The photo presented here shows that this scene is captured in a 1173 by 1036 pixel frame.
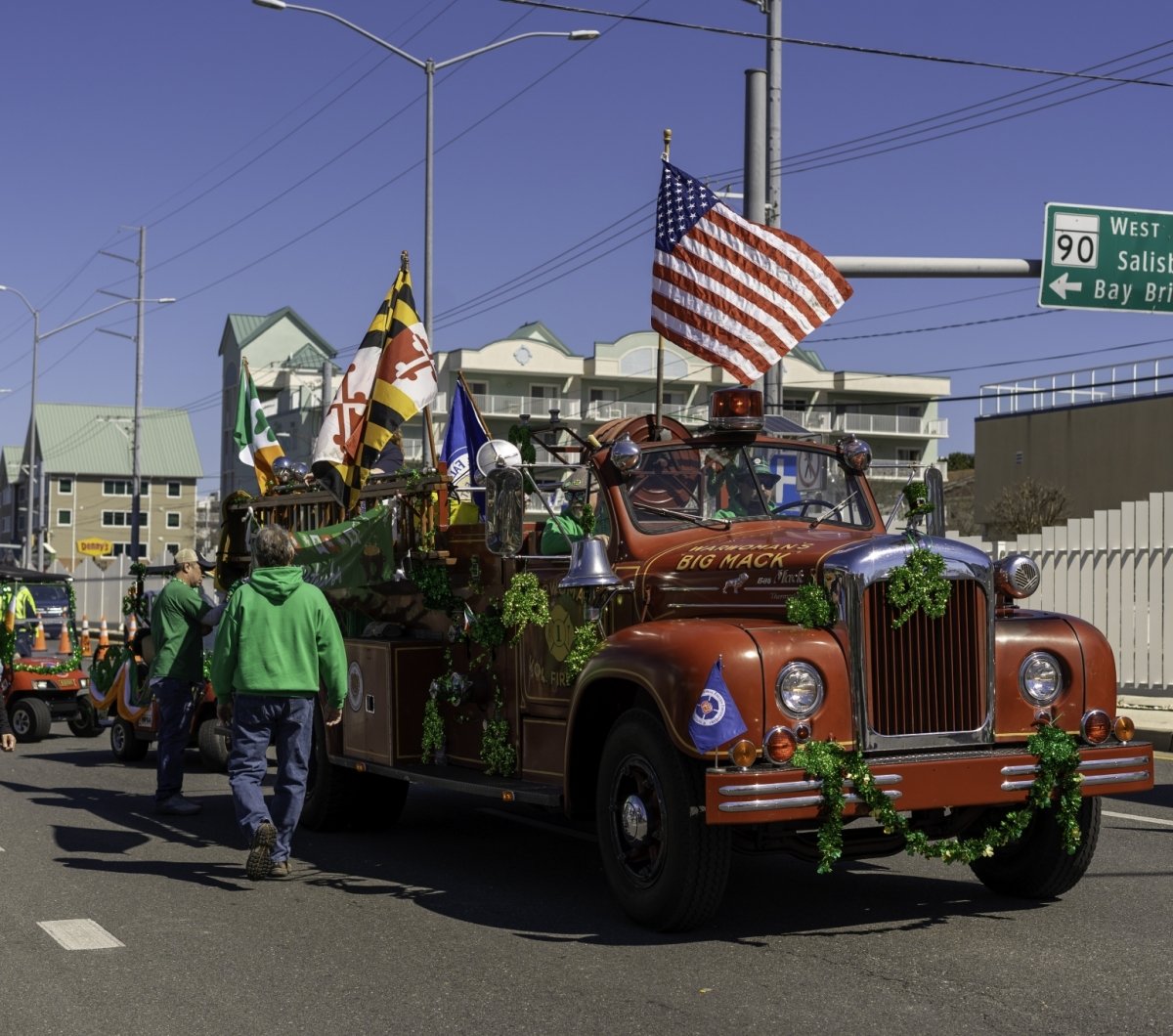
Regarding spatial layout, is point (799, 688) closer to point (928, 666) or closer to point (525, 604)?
point (928, 666)

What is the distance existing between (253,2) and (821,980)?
2112 centimetres

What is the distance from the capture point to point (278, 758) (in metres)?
8.77

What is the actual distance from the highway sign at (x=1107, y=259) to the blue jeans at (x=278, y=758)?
39.9 feet

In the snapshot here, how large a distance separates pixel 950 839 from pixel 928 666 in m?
0.82

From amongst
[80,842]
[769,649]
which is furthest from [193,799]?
[769,649]

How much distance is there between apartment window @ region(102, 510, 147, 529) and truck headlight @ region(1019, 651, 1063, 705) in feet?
368

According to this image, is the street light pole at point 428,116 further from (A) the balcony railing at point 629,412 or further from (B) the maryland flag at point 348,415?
(A) the balcony railing at point 629,412

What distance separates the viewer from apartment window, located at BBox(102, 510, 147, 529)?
379ft

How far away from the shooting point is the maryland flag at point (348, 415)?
11.7 metres

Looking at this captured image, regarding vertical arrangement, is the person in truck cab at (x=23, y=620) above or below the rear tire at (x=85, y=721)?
above

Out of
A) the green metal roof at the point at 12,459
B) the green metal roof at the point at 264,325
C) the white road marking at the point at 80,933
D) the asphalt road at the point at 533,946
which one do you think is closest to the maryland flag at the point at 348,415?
the asphalt road at the point at 533,946

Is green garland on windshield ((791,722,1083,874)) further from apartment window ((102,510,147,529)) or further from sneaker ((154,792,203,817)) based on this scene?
apartment window ((102,510,147,529))

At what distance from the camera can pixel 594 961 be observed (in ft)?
22.1

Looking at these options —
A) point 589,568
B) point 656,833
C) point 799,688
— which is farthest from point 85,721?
point 799,688
